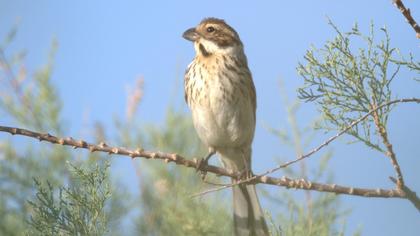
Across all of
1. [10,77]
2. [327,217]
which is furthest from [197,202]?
[10,77]

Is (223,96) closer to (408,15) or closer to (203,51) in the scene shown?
(203,51)

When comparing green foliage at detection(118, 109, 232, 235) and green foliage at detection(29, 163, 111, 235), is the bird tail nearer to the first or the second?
green foliage at detection(118, 109, 232, 235)

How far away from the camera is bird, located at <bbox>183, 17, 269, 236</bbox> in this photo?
307 cm

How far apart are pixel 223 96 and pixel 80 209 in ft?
4.05

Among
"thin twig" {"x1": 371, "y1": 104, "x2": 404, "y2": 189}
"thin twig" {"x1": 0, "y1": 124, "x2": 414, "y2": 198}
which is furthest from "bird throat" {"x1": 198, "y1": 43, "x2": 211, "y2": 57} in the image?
"thin twig" {"x1": 371, "y1": 104, "x2": 404, "y2": 189}

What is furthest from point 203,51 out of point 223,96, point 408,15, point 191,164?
point 408,15

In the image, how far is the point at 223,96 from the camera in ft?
10.1

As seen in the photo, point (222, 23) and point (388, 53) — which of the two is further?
point (222, 23)

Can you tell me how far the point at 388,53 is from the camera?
183 cm

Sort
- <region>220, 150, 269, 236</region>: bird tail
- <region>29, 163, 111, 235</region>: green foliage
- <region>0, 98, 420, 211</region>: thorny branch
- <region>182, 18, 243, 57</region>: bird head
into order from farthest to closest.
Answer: <region>182, 18, 243, 57</region>: bird head < <region>220, 150, 269, 236</region>: bird tail < <region>29, 163, 111, 235</region>: green foliage < <region>0, 98, 420, 211</region>: thorny branch

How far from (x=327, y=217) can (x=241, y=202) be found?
40 cm

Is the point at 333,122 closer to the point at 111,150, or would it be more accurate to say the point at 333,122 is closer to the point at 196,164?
the point at 196,164

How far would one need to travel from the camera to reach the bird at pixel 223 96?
3068 millimetres

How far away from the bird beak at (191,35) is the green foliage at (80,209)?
4.28 feet
